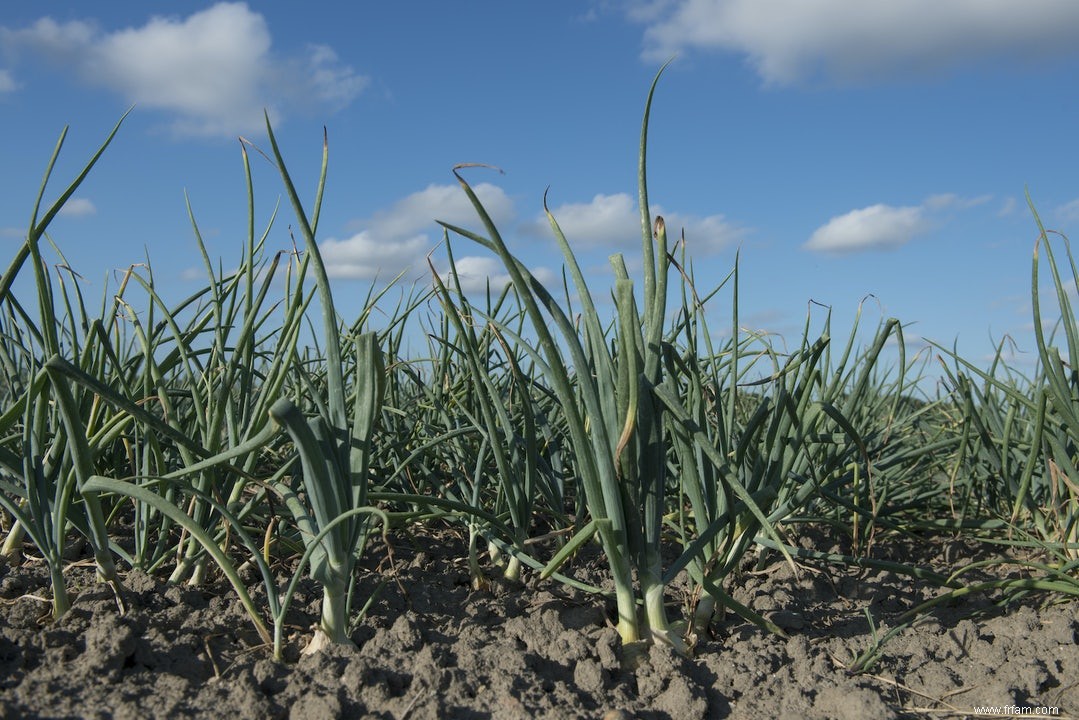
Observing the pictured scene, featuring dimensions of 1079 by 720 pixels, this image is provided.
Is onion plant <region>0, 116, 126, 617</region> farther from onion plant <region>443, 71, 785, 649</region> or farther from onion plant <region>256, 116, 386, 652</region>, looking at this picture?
onion plant <region>443, 71, 785, 649</region>

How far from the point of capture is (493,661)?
1.40 meters

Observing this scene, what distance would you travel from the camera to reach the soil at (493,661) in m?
1.26

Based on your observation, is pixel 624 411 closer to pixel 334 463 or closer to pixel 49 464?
pixel 334 463

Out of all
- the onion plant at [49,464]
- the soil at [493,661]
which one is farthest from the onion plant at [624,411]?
the onion plant at [49,464]

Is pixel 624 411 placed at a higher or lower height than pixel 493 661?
higher

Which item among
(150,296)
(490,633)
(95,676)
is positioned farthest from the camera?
(150,296)

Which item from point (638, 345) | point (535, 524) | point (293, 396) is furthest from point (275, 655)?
point (535, 524)

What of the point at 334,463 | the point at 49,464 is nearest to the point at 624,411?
the point at 334,463

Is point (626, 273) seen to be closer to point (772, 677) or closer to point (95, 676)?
point (772, 677)

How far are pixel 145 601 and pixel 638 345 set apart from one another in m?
1.06

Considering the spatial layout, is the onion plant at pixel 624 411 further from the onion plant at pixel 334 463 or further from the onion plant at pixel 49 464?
the onion plant at pixel 49 464

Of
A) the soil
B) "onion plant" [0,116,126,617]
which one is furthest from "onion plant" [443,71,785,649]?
"onion plant" [0,116,126,617]

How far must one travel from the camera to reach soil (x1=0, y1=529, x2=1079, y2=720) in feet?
4.13

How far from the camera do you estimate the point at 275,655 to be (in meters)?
1.38
